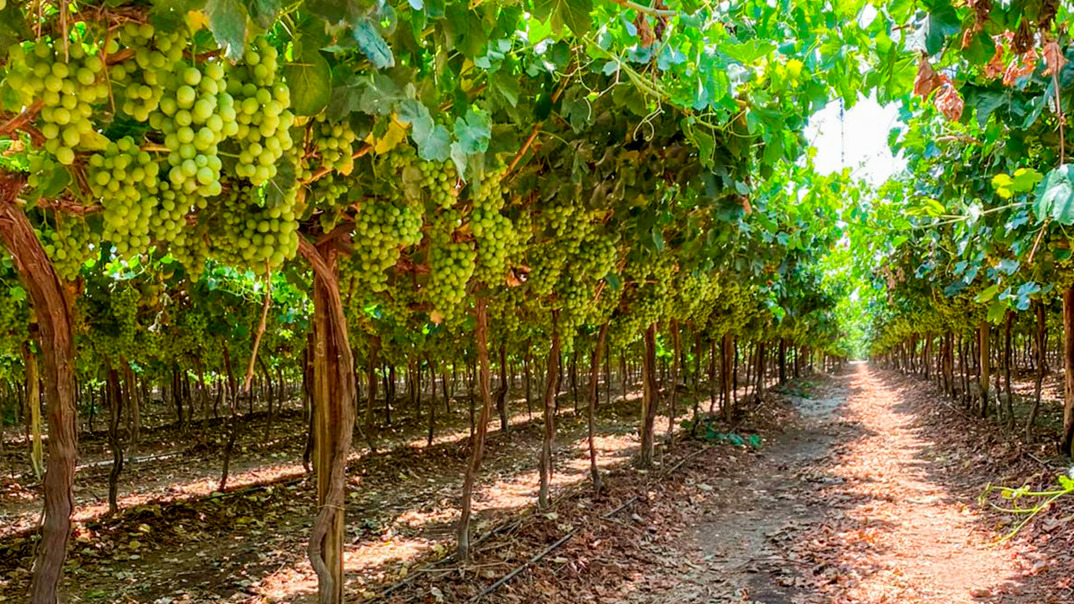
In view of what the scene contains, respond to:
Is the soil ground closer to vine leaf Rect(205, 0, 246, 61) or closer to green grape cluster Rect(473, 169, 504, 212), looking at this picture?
green grape cluster Rect(473, 169, 504, 212)

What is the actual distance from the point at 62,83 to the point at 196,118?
209 millimetres

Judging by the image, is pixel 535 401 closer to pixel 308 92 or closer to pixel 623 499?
pixel 623 499

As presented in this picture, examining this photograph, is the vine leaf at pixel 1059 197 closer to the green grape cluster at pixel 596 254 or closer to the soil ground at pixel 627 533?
the green grape cluster at pixel 596 254

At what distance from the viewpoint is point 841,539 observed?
21.2ft

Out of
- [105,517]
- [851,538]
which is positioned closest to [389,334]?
[105,517]

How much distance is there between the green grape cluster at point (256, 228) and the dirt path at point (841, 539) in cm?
397

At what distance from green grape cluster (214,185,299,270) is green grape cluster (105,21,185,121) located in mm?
829

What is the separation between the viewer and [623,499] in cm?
756

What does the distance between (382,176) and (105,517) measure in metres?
7.36

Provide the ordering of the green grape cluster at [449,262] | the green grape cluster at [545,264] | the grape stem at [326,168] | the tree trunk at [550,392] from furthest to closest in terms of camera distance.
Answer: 1. the tree trunk at [550,392]
2. the green grape cluster at [545,264]
3. the green grape cluster at [449,262]
4. the grape stem at [326,168]

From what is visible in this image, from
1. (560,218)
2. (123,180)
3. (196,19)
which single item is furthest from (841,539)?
(196,19)

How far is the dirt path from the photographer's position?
5.27 metres

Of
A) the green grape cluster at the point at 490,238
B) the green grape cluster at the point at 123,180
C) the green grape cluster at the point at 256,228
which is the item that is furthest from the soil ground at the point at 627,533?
the green grape cluster at the point at 123,180

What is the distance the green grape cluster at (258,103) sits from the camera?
1.34 m
